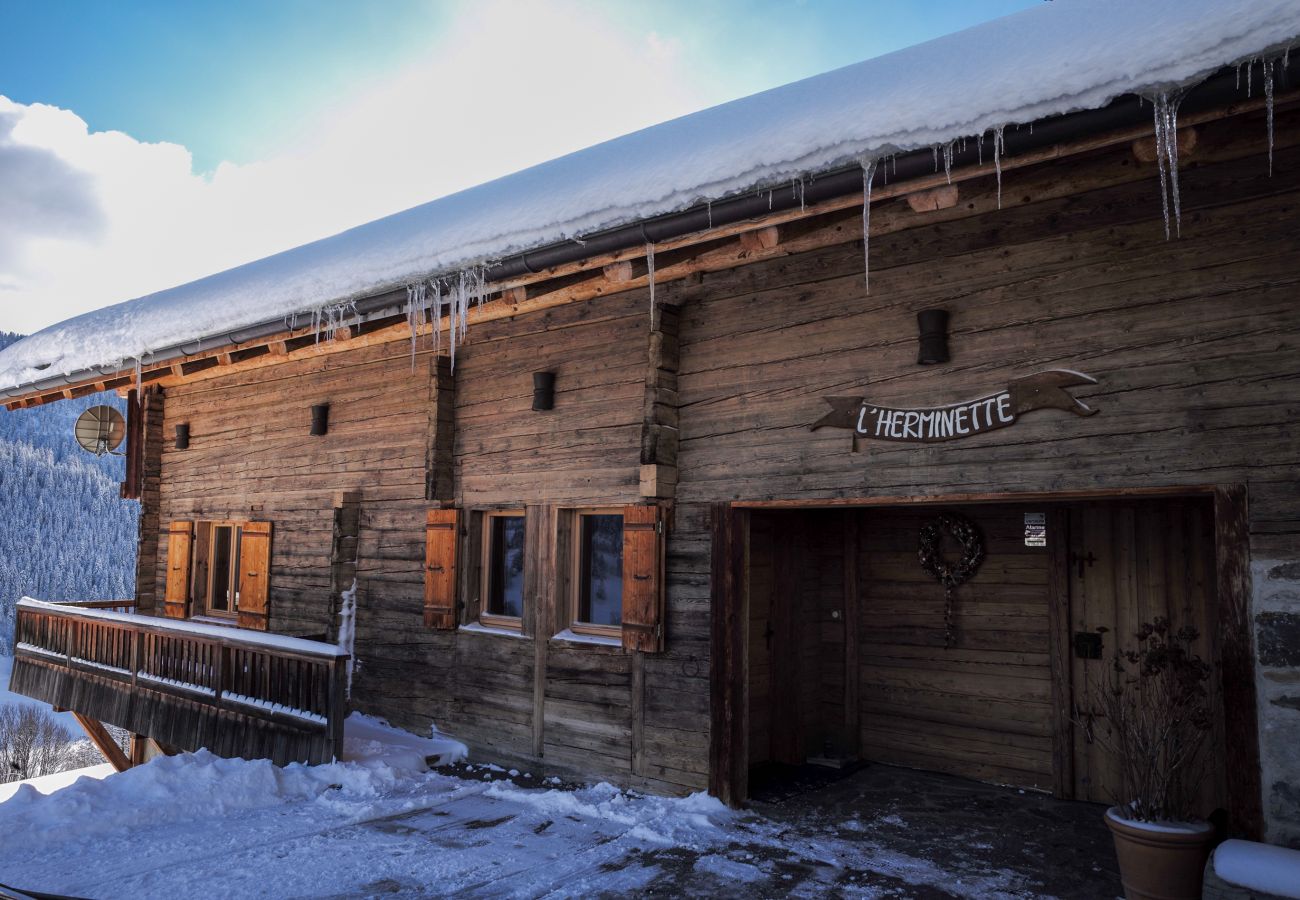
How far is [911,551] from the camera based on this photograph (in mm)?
7426

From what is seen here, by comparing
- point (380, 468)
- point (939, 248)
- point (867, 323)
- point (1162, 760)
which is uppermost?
point (939, 248)

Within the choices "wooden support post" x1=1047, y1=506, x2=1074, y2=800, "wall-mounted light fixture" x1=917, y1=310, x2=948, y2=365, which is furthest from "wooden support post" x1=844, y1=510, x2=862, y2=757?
"wall-mounted light fixture" x1=917, y1=310, x2=948, y2=365

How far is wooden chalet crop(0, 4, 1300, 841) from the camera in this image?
14.3ft

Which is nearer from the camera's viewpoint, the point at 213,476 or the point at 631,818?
the point at 631,818

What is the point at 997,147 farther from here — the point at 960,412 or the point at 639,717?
the point at 639,717

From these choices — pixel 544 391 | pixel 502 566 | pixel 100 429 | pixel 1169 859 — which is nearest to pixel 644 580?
pixel 544 391

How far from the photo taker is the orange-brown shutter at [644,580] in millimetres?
6391

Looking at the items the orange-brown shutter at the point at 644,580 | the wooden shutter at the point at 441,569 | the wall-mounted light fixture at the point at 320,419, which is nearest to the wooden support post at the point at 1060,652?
the orange-brown shutter at the point at 644,580

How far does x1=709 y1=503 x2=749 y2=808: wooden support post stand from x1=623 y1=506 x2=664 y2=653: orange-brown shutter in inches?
16.6

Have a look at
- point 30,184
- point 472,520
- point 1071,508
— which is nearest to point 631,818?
point 472,520

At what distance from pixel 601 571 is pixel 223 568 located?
20.7ft

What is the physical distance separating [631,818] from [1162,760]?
3.15m

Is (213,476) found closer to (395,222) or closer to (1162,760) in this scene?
(395,222)

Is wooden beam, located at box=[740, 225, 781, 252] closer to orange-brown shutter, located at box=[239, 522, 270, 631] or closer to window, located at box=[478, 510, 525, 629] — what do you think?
window, located at box=[478, 510, 525, 629]
